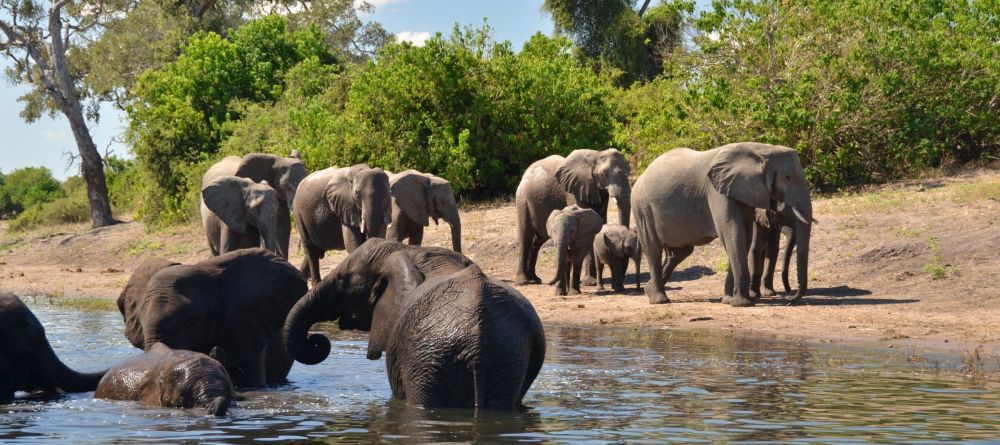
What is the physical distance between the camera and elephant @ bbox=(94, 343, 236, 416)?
860 centimetres

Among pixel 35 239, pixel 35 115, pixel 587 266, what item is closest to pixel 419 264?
pixel 587 266

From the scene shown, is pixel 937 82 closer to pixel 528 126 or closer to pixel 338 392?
pixel 528 126

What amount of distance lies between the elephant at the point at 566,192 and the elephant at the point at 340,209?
2419 millimetres

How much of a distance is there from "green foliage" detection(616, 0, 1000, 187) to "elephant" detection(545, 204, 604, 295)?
18.9 ft

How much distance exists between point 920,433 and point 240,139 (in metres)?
25.8

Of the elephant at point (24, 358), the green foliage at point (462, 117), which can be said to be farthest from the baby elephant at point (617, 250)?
the elephant at point (24, 358)

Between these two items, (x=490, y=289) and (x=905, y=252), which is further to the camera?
(x=905, y=252)

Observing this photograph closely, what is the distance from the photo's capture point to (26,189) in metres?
58.3

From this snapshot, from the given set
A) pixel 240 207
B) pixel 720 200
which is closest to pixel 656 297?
pixel 720 200

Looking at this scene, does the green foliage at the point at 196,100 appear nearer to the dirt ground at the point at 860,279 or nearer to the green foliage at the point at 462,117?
the green foliage at the point at 462,117

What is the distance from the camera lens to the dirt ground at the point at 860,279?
14.3 meters

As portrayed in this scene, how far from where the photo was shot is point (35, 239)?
34.4 metres

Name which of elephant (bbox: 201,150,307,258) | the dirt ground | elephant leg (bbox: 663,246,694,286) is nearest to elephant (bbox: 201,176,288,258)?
elephant (bbox: 201,150,307,258)

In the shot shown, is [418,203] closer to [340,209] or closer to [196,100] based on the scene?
[340,209]
